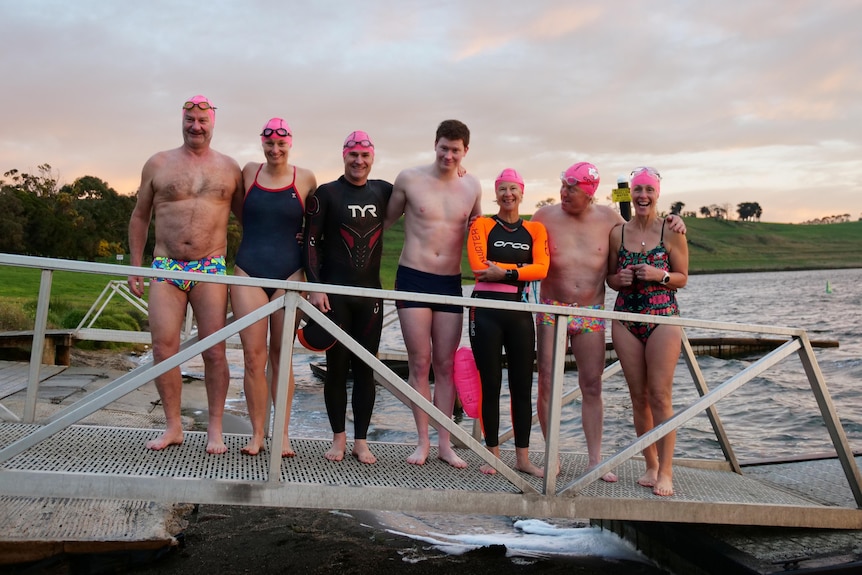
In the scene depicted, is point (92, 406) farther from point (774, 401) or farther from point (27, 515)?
point (774, 401)

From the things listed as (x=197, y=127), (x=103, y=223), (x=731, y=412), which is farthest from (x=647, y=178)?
(x=103, y=223)

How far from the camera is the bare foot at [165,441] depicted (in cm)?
505

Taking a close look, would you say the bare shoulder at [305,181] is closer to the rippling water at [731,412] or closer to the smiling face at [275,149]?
the smiling face at [275,149]

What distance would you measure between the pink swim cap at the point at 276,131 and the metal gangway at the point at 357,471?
1246 mm

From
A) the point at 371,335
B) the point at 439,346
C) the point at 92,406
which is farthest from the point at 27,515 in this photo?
the point at 439,346

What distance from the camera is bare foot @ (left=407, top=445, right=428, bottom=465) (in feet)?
17.7

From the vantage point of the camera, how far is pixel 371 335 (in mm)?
5242

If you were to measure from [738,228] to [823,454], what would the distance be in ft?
600

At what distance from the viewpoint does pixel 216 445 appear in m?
5.17

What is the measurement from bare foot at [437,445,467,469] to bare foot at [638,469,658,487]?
1.34 meters

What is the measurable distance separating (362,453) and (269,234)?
1.74m

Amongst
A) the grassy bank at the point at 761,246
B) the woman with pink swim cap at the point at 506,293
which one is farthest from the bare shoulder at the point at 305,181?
the grassy bank at the point at 761,246

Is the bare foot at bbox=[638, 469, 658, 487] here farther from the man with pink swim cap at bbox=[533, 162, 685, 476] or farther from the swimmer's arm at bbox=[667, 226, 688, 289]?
the swimmer's arm at bbox=[667, 226, 688, 289]

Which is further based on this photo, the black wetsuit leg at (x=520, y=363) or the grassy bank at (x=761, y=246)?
the grassy bank at (x=761, y=246)
